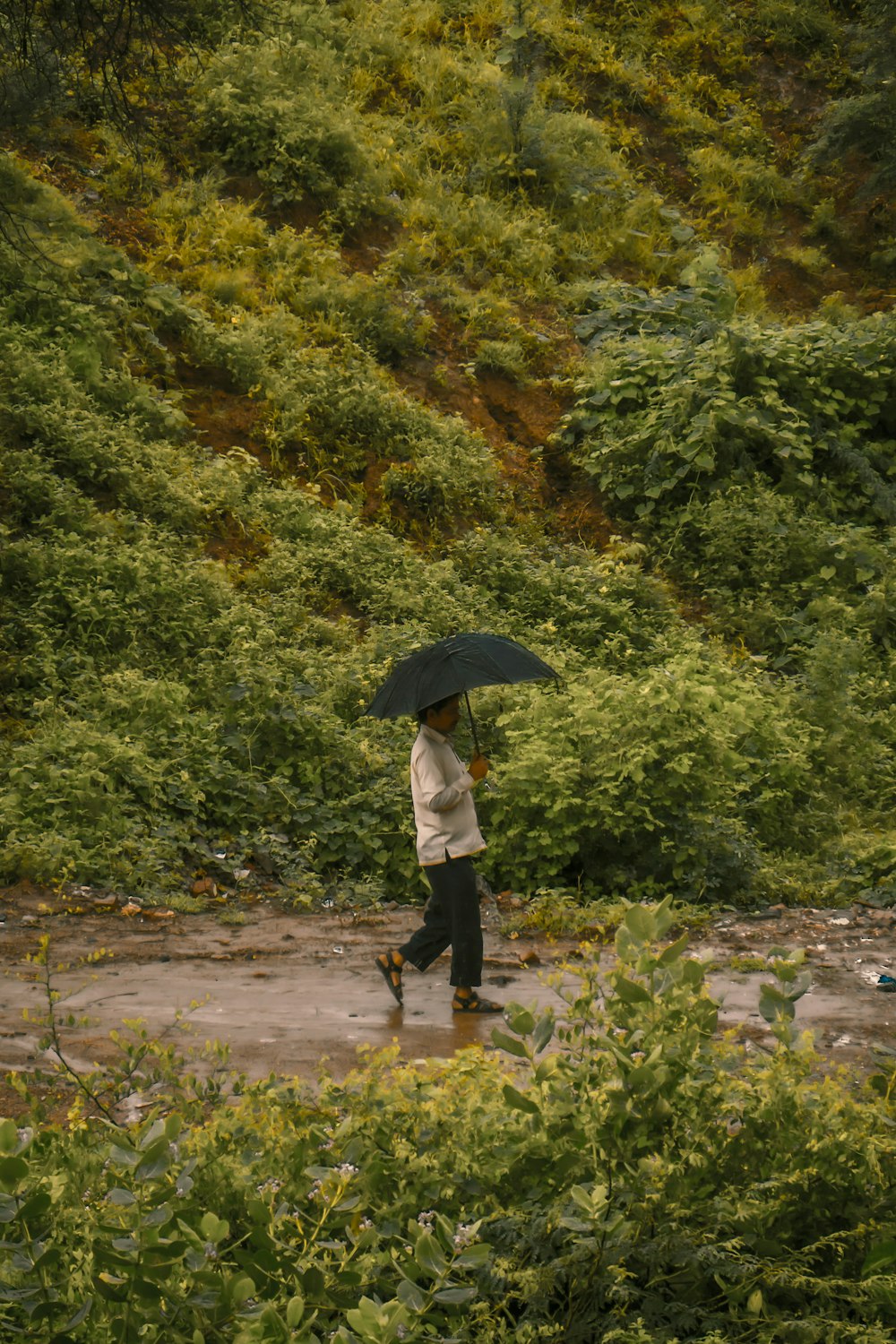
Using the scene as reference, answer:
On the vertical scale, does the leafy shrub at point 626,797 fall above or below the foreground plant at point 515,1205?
above

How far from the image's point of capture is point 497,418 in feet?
45.1

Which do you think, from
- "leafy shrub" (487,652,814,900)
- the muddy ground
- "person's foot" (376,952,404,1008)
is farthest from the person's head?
"leafy shrub" (487,652,814,900)

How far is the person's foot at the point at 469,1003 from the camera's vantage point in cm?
590

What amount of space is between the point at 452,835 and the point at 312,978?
1.20 meters

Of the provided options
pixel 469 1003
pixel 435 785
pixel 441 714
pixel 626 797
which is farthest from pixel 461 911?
pixel 626 797

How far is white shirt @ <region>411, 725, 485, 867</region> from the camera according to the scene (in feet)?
19.1

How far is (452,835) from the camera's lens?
5.83 metres

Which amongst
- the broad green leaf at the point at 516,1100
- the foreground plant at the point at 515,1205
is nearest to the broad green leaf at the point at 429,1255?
the foreground plant at the point at 515,1205

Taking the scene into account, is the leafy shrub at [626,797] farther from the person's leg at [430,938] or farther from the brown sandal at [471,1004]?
the brown sandal at [471,1004]

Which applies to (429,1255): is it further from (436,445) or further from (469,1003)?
(436,445)

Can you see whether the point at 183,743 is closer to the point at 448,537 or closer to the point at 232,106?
the point at 448,537

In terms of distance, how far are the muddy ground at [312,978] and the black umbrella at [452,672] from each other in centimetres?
136

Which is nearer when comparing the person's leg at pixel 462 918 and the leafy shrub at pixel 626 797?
the person's leg at pixel 462 918

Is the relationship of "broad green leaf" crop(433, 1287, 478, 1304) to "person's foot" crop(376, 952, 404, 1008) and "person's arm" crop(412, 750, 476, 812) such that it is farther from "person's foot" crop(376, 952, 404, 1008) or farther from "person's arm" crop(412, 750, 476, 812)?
"person's foot" crop(376, 952, 404, 1008)
